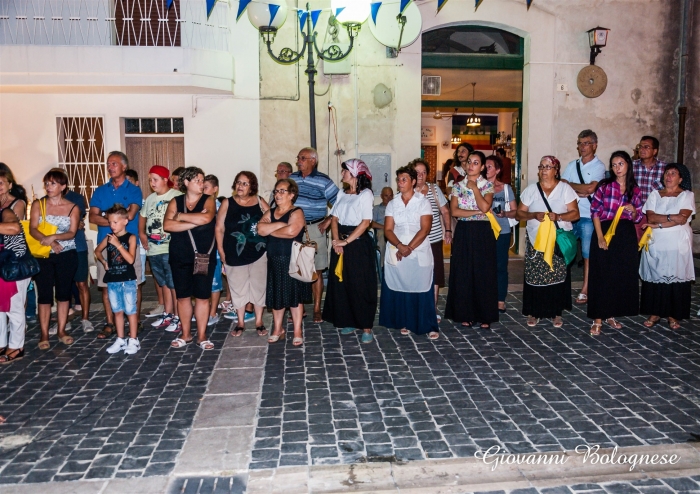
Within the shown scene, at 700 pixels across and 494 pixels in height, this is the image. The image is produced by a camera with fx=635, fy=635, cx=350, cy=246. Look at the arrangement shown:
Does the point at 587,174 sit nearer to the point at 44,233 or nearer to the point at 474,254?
the point at 474,254

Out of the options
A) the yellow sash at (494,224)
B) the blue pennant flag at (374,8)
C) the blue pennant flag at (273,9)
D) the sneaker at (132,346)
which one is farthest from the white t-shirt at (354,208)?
the blue pennant flag at (374,8)

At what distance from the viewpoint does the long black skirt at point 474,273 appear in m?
7.08

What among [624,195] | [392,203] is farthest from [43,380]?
[624,195]

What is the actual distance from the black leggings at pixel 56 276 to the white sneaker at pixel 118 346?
0.86 m

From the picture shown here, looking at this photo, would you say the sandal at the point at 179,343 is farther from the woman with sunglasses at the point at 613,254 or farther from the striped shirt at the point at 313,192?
the woman with sunglasses at the point at 613,254

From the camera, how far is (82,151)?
37.4 ft

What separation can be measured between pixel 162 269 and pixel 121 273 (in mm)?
822

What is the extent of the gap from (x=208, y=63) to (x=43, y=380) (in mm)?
6578

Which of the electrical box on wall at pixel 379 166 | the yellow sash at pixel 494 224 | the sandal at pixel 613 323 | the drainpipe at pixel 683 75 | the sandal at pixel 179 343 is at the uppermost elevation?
the drainpipe at pixel 683 75

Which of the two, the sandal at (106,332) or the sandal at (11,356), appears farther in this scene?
the sandal at (106,332)

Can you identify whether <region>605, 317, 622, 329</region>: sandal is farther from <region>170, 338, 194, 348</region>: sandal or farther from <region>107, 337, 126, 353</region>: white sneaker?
<region>107, 337, 126, 353</region>: white sneaker

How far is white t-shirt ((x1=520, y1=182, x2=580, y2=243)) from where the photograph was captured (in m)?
6.98

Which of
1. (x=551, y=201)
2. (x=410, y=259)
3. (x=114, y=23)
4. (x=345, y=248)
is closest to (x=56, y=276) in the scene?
(x=345, y=248)

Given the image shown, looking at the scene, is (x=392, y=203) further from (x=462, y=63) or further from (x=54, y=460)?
(x=462, y=63)
